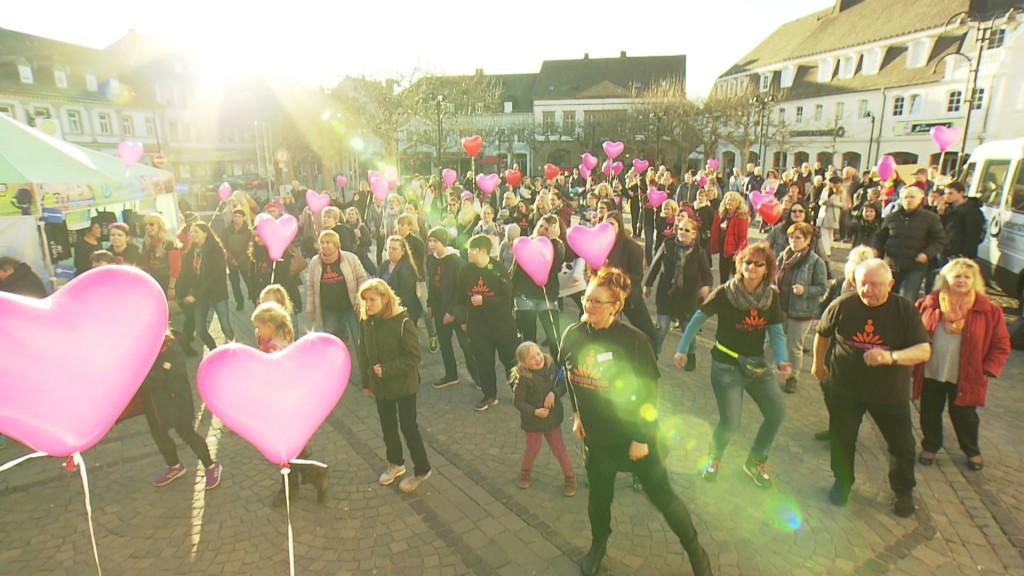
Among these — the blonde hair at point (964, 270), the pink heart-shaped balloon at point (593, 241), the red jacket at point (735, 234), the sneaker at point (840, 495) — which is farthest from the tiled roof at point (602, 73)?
the sneaker at point (840, 495)

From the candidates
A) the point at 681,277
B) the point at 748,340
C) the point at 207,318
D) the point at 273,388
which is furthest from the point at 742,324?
the point at 207,318

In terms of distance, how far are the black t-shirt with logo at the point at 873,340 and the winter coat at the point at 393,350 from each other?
9.85 feet

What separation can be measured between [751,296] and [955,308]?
1.72m

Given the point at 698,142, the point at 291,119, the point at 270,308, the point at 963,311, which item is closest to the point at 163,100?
the point at 291,119

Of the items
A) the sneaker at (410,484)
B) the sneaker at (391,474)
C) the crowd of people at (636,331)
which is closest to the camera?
the crowd of people at (636,331)

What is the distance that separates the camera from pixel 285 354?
310 cm

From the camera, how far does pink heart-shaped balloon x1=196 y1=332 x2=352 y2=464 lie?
2.94 metres

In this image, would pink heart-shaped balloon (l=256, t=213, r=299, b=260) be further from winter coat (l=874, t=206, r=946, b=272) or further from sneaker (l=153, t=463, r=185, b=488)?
winter coat (l=874, t=206, r=946, b=272)

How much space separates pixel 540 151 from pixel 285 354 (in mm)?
47237

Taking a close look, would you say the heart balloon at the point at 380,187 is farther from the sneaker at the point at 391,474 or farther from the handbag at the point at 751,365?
the handbag at the point at 751,365

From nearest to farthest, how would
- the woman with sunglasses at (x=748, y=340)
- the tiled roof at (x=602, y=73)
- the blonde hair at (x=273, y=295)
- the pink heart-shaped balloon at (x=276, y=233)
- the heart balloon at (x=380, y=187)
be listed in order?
1. the woman with sunglasses at (x=748, y=340)
2. the blonde hair at (x=273, y=295)
3. the pink heart-shaped balloon at (x=276, y=233)
4. the heart balloon at (x=380, y=187)
5. the tiled roof at (x=602, y=73)

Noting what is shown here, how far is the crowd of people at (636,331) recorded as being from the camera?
3.22 meters

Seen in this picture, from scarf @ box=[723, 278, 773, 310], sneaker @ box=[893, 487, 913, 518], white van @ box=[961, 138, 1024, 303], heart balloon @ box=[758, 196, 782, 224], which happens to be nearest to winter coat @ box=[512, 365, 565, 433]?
scarf @ box=[723, 278, 773, 310]

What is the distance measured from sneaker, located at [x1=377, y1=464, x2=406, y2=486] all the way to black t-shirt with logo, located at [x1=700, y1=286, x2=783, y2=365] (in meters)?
2.66
